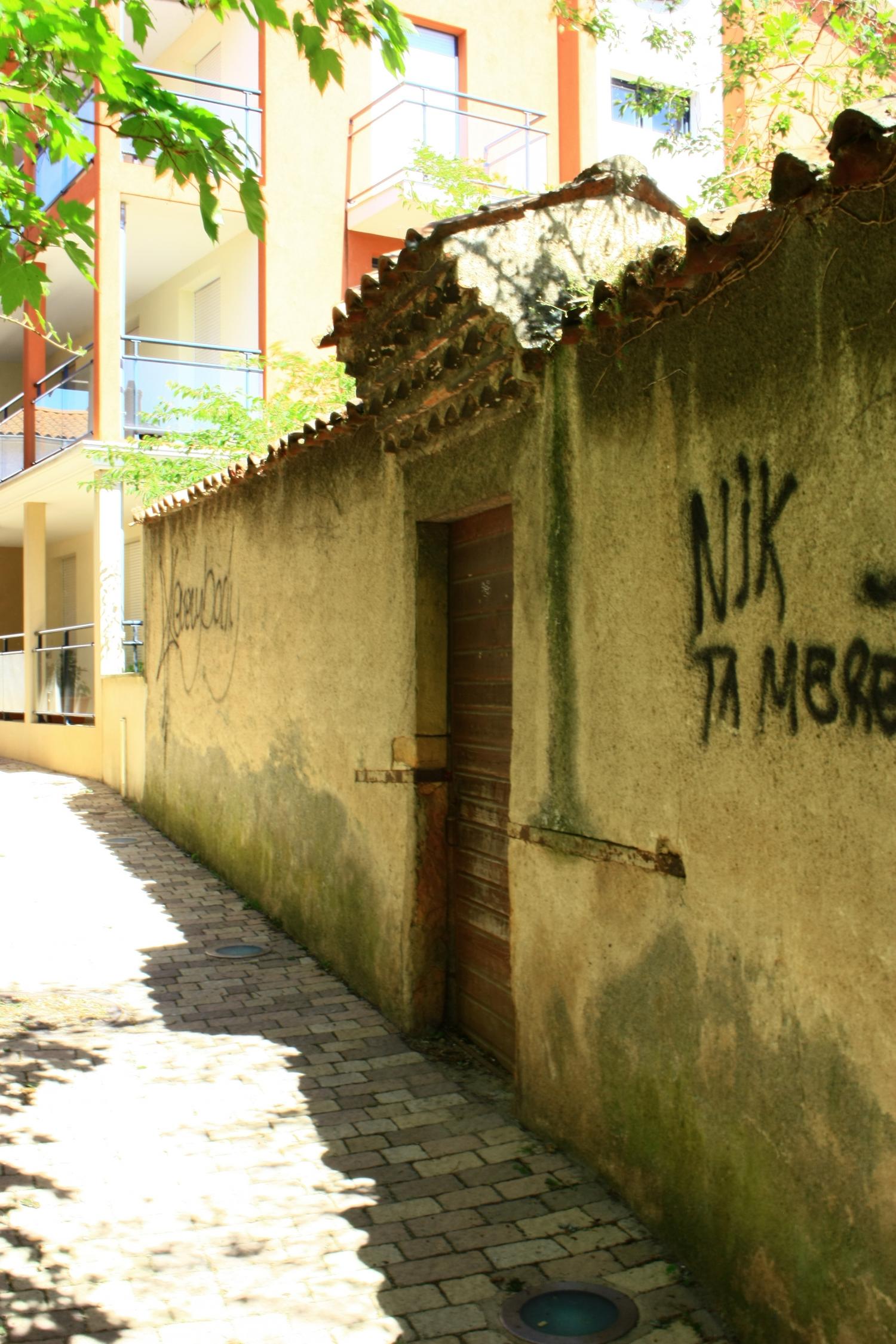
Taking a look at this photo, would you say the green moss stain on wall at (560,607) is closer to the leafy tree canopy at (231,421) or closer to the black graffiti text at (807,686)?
the black graffiti text at (807,686)

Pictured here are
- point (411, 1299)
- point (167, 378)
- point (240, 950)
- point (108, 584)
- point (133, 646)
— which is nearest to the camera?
point (411, 1299)

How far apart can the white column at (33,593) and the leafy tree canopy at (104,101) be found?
14.5 meters

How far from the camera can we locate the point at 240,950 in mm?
7598

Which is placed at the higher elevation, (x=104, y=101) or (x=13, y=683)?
(x=104, y=101)

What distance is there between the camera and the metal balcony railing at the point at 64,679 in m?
16.6

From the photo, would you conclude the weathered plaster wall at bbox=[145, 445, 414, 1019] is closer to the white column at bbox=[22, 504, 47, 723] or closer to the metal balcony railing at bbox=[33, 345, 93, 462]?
the metal balcony railing at bbox=[33, 345, 93, 462]

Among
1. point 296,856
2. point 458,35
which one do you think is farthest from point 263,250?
point 296,856

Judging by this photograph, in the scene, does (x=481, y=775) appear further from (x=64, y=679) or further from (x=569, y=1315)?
(x=64, y=679)

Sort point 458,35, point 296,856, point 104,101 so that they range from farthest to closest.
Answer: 1. point 458,35
2. point 296,856
3. point 104,101

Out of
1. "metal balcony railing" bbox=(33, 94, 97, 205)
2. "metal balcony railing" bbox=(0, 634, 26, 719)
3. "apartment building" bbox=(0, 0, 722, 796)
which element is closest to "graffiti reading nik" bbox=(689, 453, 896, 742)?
"apartment building" bbox=(0, 0, 722, 796)

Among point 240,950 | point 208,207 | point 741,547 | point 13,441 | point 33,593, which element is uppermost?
point 13,441

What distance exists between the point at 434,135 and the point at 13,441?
8048mm

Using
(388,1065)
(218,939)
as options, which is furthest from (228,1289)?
(218,939)

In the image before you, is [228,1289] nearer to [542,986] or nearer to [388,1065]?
[542,986]
